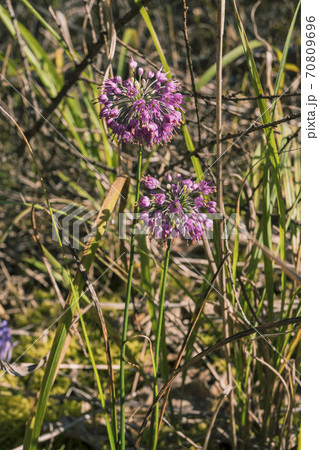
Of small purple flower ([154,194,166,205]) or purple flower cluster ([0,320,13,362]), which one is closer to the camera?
small purple flower ([154,194,166,205])

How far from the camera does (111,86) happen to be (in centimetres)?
71

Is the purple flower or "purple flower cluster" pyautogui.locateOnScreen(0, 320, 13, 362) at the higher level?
the purple flower

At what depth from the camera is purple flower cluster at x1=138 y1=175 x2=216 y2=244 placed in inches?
27.4

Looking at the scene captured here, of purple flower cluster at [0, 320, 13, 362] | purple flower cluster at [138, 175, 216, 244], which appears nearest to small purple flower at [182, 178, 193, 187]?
purple flower cluster at [138, 175, 216, 244]

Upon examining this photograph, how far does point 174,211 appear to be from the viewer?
2.30 ft

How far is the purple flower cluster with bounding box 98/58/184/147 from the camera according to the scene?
684 mm

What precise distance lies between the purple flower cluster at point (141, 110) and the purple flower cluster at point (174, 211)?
0.24 ft

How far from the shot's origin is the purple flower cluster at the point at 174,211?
695 mm

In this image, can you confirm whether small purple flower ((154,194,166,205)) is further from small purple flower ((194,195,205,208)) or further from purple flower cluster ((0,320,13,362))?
purple flower cluster ((0,320,13,362))

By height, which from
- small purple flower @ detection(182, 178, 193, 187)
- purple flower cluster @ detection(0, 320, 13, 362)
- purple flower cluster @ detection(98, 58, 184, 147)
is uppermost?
purple flower cluster @ detection(98, 58, 184, 147)

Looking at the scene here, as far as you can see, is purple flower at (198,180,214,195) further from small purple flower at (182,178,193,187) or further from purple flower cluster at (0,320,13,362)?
purple flower cluster at (0,320,13,362)

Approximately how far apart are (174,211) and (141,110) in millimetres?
153

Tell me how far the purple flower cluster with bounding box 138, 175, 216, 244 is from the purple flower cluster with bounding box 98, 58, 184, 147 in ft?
0.24
